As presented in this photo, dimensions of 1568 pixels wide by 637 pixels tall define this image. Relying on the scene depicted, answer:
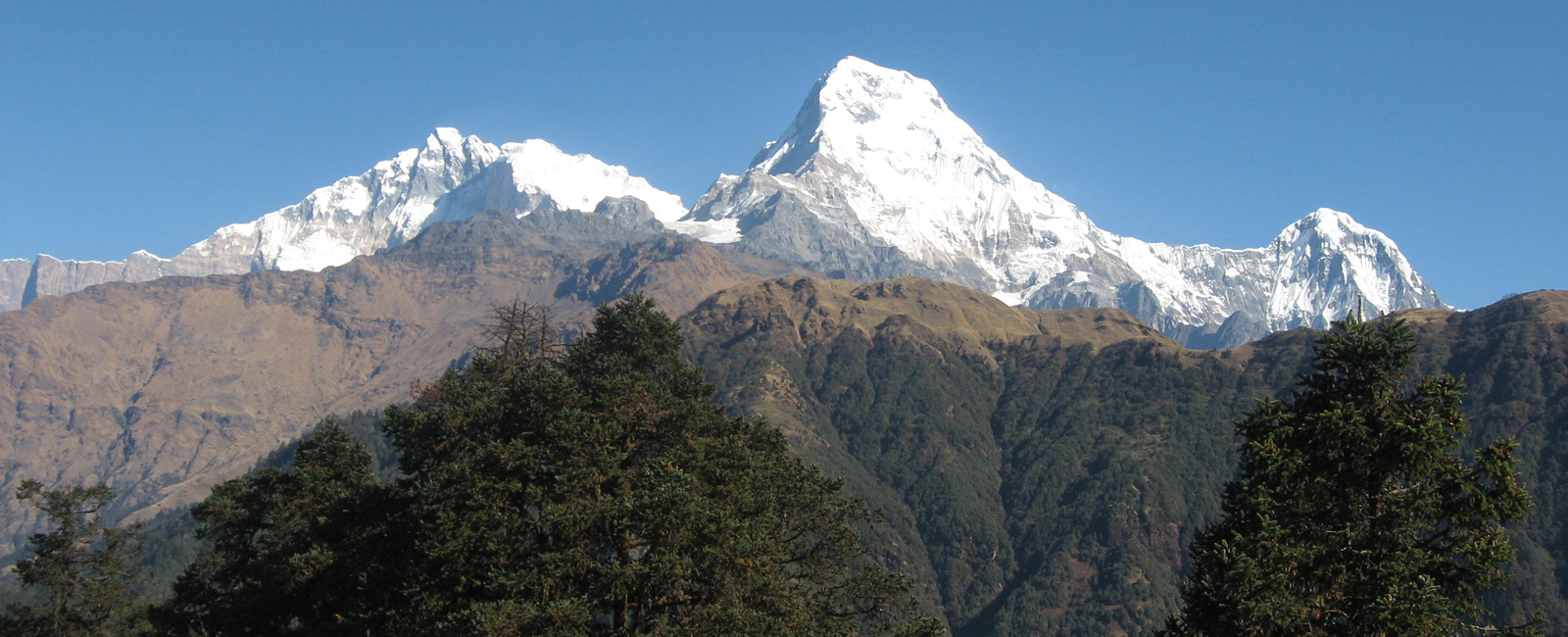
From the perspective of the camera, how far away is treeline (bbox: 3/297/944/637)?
39.2 meters

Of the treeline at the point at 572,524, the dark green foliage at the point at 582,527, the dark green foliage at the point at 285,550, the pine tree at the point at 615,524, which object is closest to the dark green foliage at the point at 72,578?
the dark green foliage at the point at 285,550

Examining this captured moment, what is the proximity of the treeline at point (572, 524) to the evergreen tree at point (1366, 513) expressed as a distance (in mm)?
15231

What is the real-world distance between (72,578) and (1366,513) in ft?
224

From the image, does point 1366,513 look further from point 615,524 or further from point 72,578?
point 72,578

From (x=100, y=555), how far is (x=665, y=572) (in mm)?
50668

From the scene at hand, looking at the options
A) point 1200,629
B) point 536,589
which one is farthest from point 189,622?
point 1200,629

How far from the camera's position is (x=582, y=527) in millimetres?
39531

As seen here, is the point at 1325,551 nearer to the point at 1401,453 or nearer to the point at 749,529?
the point at 1401,453

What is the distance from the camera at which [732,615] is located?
38.6 meters

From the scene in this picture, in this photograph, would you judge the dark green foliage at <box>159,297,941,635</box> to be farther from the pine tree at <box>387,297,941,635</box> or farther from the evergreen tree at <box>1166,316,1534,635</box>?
the evergreen tree at <box>1166,316,1534,635</box>

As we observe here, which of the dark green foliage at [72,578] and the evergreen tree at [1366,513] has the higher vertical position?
the evergreen tree at [1366,513]

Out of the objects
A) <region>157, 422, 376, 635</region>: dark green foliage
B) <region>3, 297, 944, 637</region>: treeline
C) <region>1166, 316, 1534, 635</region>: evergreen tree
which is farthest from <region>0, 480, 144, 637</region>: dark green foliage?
<region>1166, 316, 1534, 635</region>: evergreen tree

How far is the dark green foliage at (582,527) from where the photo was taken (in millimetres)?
39094

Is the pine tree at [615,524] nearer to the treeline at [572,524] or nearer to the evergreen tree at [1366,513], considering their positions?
the treeline at [572,524]
